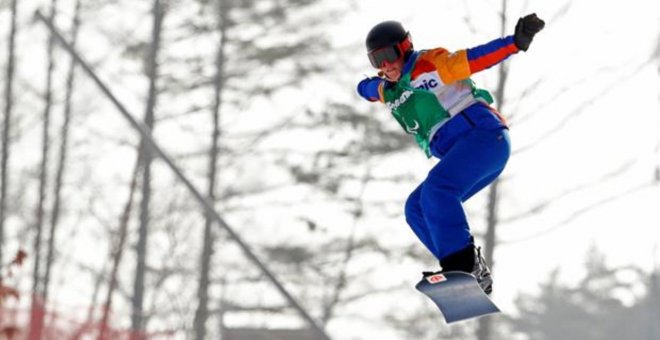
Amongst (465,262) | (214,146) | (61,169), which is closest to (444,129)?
(465,262)

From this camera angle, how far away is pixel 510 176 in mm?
23641

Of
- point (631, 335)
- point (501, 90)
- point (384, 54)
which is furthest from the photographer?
point (631, 335)

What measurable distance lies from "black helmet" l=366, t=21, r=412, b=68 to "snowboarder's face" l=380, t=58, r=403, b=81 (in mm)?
27

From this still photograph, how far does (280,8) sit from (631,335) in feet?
73.4

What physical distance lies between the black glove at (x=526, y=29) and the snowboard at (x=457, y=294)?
4.17 ft

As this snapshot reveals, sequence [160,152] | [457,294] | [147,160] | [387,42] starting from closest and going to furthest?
[387,42], [457,294], [160,152], [147,160]

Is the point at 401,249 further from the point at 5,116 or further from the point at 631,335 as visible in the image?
the point at 631,335

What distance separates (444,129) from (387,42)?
0.56 m

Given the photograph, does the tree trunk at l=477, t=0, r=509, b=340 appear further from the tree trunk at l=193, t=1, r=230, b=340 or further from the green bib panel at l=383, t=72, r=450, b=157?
the green bib panel at l=383, t=72, r=450, b=157

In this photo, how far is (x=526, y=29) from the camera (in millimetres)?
6953

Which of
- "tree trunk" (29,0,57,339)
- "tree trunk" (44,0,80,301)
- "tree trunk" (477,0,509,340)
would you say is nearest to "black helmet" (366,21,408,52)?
"tree trunk" (477,0,509,340)

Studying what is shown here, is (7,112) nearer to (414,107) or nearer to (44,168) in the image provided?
(44,168)

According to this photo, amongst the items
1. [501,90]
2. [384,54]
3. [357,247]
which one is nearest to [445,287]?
[384,54]

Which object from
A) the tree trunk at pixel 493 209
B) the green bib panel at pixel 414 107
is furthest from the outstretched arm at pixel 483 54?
the tree trunk at pixel 493 209
